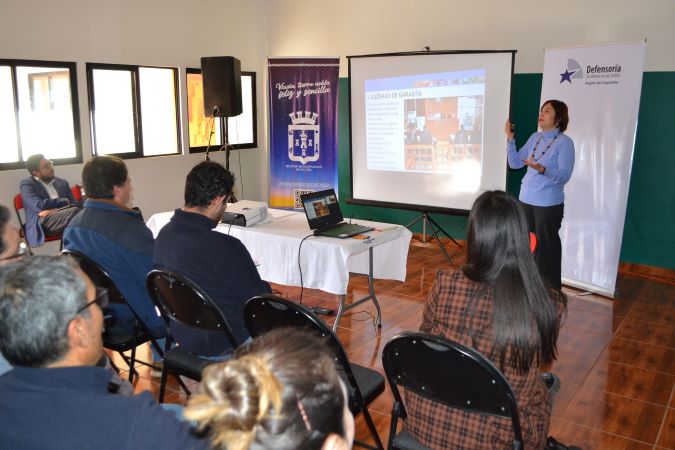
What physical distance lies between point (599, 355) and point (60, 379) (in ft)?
11.3

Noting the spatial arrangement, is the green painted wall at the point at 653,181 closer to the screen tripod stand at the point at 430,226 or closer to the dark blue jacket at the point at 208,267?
the screen tripod stand at the point at 430,226

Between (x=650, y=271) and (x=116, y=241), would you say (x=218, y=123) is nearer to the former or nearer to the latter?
(x=116, y=241)

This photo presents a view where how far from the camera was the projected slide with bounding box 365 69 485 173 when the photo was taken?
5715 millimetres

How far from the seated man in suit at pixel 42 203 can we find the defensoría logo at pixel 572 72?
4.41m

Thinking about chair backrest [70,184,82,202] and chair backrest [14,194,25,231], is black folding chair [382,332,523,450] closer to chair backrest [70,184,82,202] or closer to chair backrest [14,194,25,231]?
chair backrest [14,194,25,231]

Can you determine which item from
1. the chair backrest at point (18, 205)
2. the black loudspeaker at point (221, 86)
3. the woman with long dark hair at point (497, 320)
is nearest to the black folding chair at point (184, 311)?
the woman with long dark hair at point (497, 320)

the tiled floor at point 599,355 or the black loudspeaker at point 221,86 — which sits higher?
the black loudspeaker at point 221,86

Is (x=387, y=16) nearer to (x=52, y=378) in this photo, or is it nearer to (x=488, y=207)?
(x=488, y=207)

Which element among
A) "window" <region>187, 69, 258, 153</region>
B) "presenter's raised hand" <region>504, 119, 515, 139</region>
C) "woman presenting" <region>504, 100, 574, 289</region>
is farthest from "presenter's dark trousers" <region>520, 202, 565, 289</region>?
"window" <region>187, 69, 258, 153</region>

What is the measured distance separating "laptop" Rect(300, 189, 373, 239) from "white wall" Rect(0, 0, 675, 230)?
3.11m

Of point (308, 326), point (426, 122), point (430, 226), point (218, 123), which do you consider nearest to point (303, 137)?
point (218, 123)

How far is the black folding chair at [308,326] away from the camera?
2.02 meters

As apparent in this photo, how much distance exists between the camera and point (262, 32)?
25.9 ft

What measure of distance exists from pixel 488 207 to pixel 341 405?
3.65 feet
